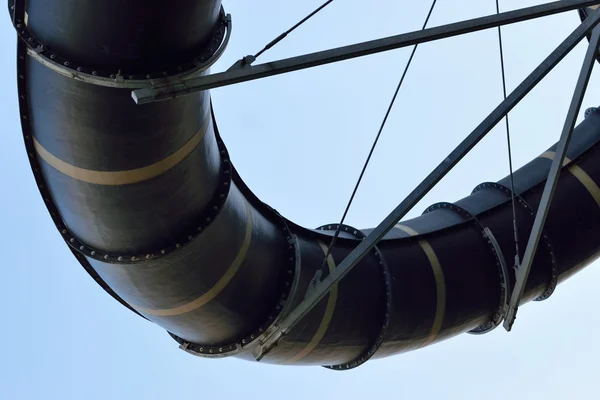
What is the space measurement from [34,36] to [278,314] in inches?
143

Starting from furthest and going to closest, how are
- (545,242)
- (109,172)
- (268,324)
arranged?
1. (545,242)
2. (268,324)
3. (109,172)

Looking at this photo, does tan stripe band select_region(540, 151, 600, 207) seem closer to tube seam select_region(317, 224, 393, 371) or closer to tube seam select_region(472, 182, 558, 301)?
tube seam select_region(472, 182, 558, 301)

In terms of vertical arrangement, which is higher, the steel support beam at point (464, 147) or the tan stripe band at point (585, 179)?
the tan stripe band at point (585, 179)

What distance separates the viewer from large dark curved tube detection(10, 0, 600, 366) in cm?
595

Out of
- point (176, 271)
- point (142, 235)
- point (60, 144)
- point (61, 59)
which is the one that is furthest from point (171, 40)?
point (176, 271)

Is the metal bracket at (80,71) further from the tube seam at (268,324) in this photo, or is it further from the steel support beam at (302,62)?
the tube seam at (268,324)

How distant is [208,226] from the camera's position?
7223 mm

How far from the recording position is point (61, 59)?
5.79 m

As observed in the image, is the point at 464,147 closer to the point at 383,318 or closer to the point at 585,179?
the point at 383,318

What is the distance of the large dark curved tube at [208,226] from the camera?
19.5 feet

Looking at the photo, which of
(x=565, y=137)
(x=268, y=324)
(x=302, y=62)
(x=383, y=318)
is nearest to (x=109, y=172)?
(x=302, y=62)

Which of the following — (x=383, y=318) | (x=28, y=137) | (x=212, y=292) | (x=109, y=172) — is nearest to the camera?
(x=109, y=172)

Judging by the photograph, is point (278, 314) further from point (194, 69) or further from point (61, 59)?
point (61, 59)

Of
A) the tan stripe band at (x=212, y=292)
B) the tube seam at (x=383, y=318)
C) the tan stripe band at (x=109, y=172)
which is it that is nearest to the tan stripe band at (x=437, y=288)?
the tube seam at (x=383, y=318)
